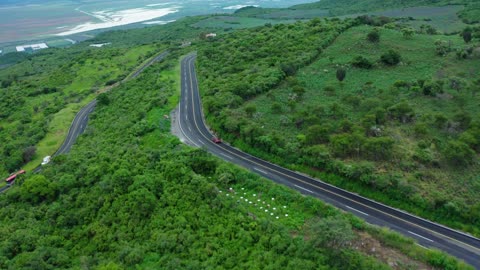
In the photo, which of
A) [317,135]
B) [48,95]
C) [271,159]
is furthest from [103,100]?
[317,135]

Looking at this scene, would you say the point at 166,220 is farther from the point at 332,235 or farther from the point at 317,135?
the point at 317,135

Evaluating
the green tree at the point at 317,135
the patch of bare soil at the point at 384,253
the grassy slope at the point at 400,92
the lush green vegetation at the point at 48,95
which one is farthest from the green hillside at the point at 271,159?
the lush green vegetation at the point at 48,95

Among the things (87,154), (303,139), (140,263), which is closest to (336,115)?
(303,139)

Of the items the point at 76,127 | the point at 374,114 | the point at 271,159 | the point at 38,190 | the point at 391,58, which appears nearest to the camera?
the point at 38,190

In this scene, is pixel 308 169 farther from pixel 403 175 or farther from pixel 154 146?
pixel 154 146

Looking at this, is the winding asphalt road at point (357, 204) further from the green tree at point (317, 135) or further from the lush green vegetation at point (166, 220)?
the green tree at point (317, 135)

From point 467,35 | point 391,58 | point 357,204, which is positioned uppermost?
point 467,35

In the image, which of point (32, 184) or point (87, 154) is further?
point (87, 154)
